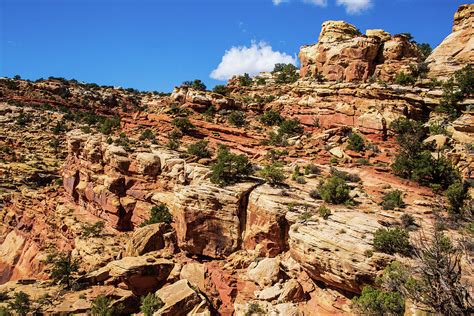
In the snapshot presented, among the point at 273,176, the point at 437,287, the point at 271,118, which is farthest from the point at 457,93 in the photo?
the point at 437,287

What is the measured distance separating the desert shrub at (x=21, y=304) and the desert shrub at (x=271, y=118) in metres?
33.6

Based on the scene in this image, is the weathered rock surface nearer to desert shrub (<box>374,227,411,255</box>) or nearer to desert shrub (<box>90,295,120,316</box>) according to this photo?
desert shrub (<box>90,295,120,316</box>)

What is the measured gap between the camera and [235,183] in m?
26.3

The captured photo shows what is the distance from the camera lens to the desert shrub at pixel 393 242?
17.1 meters

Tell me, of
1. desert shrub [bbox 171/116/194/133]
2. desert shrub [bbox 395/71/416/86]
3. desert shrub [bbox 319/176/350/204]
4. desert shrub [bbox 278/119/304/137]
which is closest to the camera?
desert shrub [bbox 319/176/350/204]

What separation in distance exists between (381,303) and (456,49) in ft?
145

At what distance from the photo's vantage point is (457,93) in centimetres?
3697

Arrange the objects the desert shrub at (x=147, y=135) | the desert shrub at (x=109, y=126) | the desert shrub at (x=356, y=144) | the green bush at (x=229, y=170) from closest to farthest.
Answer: the green bush at (x=229, y=170) < the desert shrub at (x=356, y=144) < the desert shrub at (x=147, y=135) < the desert shrub at (x=109, y=126)

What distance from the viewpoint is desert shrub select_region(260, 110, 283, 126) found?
151ft

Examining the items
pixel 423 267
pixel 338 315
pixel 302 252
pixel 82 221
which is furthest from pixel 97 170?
pixel 423 267

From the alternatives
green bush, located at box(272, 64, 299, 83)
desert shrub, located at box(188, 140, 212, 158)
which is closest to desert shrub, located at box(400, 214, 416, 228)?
desert shrub, located at box(188, 140, 212, 158)

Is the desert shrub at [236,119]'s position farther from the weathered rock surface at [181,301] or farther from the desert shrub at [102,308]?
the desert shrub at [102,308]

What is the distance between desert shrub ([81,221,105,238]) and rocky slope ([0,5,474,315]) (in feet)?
0.42

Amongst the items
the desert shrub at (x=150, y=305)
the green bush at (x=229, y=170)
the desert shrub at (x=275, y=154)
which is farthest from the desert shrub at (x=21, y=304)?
the desert shrub at (x=275, y=154)
